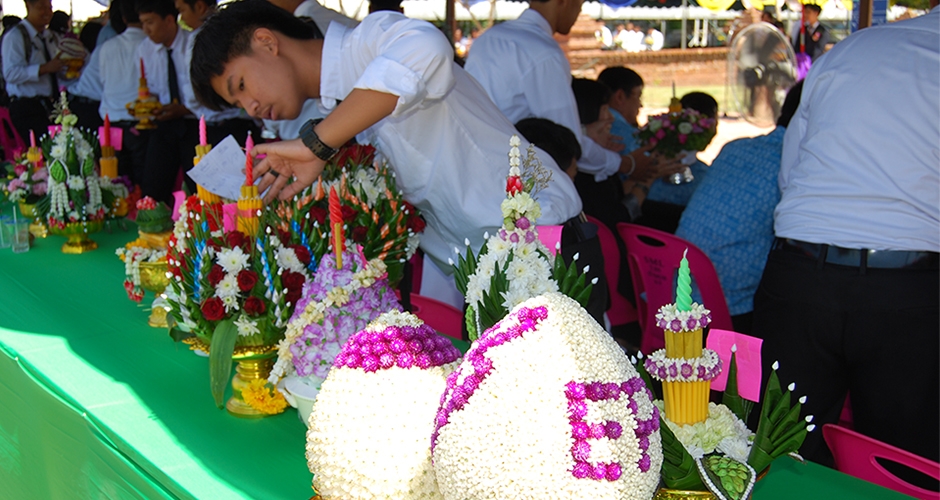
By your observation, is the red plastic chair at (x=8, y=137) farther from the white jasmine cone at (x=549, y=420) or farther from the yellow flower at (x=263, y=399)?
the white jasmine cone at (x=549, y=420)

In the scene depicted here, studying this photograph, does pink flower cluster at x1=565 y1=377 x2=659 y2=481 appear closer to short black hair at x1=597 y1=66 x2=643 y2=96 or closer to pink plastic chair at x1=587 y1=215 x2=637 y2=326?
pink plastic chair at x1=587 y1=215 x2=637 y2=326

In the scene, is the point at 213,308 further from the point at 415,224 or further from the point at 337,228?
the point at 415,224

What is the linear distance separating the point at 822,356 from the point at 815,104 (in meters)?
0.58

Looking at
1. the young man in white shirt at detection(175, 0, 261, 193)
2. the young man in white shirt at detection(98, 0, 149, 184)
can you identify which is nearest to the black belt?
the young man in white shirt at detection(175, 0, 261, 193)

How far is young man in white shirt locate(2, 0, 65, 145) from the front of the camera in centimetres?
580

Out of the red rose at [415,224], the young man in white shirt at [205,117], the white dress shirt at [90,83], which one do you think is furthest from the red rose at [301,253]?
the white dress shirt at [90,83]

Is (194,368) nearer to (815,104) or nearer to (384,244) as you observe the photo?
(384,244)

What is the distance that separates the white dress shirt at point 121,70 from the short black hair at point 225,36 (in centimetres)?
339

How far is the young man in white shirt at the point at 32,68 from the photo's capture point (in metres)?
5.80

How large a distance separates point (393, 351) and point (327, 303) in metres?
0.31

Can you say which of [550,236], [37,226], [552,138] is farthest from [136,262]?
[552,138]

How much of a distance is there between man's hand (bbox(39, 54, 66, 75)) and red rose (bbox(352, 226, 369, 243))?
5.11 meters

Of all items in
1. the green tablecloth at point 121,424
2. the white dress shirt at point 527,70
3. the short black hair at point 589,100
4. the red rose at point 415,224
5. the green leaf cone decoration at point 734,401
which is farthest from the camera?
the short black hair at point 589,100

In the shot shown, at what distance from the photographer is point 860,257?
5.79 feet
